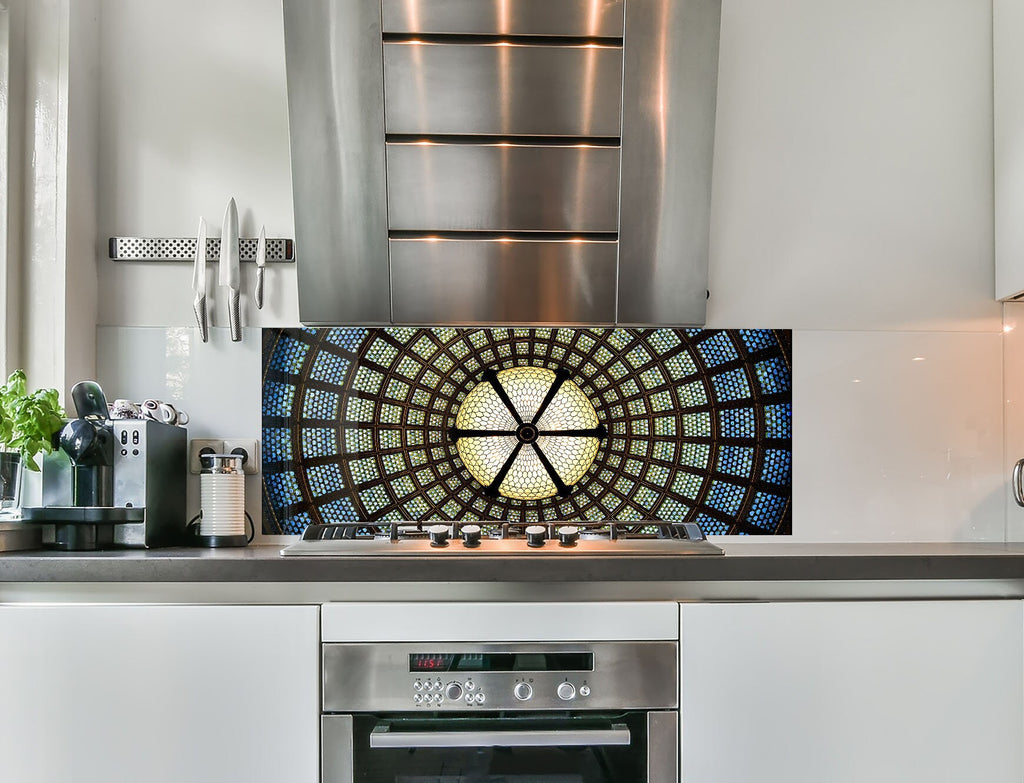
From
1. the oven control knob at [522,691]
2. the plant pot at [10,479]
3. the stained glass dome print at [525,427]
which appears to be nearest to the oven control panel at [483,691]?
the oven control knob at [522,691]

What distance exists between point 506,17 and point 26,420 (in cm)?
132

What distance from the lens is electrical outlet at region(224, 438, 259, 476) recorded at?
2.11 metres

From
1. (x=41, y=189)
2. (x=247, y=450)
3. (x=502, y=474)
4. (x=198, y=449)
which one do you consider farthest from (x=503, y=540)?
(x=41, y=189)

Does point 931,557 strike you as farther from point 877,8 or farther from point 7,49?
point 7,49

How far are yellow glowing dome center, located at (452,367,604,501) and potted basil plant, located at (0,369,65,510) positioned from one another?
89 cm

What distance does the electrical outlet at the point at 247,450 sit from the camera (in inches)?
83.0

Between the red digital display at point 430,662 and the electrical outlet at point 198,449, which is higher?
the electrical outlet at point 198,449

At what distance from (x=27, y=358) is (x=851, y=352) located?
2.00 m

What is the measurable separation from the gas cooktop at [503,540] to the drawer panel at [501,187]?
692 mm

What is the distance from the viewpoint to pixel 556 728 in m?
1.55

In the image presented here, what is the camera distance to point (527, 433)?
2.12 metres

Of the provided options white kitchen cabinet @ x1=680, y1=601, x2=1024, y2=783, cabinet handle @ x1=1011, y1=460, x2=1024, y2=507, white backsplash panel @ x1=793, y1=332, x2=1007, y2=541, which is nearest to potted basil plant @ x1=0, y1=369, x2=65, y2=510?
white kitchen cabinet @ x1=680, y1=601, x2=1024, y2=783

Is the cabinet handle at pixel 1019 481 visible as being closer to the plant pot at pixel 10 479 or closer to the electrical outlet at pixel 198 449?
the electrical outlet at pixel 198 449

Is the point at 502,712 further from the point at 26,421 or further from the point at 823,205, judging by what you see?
the point at 823,205
